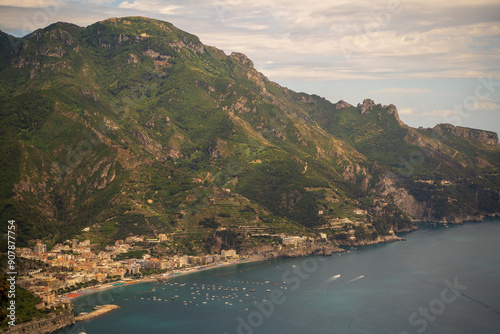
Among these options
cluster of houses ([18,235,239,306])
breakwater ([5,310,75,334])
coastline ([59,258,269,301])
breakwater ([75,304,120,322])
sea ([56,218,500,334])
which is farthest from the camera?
cluster of houses ([18,235,239,306])

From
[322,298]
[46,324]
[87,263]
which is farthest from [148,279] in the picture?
[46,324]

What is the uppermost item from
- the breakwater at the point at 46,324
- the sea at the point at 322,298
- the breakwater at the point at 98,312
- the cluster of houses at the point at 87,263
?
the cluster of houses at the point at 87,263

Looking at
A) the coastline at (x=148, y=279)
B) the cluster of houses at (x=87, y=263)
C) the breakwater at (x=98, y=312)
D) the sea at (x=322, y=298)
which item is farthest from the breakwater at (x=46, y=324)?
the cluster of houses at (x=87, y=263)

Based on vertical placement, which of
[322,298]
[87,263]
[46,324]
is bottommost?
[322,298]

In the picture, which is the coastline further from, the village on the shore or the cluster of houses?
the cluster of houses

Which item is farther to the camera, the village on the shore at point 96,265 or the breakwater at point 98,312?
the village on the shore at point 96,265

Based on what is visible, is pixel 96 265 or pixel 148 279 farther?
pixel 96 265

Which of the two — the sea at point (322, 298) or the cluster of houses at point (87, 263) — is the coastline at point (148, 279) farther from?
the cluster of houses at point (87, 263)

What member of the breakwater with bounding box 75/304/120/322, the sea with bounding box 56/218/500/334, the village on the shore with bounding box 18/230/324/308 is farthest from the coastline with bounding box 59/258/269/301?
the breakwater with bounding box 75/304/120/322

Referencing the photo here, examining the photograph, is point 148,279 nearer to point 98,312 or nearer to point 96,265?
point 96,265
